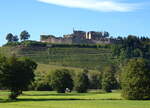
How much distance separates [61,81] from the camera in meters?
115

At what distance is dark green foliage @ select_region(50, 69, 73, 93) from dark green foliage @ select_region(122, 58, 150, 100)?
115 ft

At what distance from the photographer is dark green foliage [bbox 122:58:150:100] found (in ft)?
254

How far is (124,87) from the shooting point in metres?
80.1

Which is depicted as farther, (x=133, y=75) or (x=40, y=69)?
(x=40, y=69)

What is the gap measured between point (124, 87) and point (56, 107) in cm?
3092

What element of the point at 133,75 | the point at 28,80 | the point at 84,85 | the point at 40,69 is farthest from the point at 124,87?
the point at 40,69

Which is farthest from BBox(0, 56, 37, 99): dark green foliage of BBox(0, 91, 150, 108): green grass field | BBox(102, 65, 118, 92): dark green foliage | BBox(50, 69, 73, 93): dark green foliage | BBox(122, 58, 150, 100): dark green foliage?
BBox(102, 65, 118, 92): dark green foliage

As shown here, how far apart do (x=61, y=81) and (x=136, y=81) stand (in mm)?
38899

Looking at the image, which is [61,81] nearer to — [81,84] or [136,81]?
[81,84]

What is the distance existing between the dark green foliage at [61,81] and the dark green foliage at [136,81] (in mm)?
34985

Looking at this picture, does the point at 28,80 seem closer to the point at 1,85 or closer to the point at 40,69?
the point at 1,85

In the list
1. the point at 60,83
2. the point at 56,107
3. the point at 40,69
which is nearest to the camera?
the point at 56,107

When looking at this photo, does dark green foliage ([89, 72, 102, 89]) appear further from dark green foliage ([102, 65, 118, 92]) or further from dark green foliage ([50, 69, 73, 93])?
dark green foliage ([50, 69, 73, 93])

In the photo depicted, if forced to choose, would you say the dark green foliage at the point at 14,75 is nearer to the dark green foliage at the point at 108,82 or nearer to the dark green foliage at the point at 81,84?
the dark green foliage at the point at 81,84
